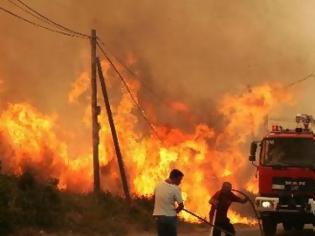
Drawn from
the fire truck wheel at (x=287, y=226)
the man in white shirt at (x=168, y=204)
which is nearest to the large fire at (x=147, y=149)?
the fire truck wheel at (x=287, y=226)

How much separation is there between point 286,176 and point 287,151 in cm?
67

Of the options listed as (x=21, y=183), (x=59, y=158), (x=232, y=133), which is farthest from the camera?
(x=232, y=133)

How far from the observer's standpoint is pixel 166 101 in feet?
105

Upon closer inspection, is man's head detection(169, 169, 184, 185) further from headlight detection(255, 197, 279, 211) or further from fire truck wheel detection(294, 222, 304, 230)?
fire truck wheel detection(294, 222, 304, 230)

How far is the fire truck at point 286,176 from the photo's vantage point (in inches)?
644

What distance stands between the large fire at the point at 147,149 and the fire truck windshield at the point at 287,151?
1049cm

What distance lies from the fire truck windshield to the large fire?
1049 centimetres

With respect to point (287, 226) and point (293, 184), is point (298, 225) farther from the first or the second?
point (293, 184)

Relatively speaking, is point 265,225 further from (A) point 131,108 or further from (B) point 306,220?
(A) point 131,108

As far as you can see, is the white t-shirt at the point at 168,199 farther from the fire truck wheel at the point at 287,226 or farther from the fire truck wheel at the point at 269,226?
the fire truck wheel at the point at 287,226

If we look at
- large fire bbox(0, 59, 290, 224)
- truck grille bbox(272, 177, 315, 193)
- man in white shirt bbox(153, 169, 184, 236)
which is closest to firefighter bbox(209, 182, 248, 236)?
man in white shirt bbox(153, 169, 184, 236)

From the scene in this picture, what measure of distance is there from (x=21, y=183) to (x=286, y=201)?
25.0 feet

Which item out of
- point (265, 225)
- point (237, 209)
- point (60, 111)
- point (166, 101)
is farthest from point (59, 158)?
point (265, 225)

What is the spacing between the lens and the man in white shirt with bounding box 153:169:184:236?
991 cm
